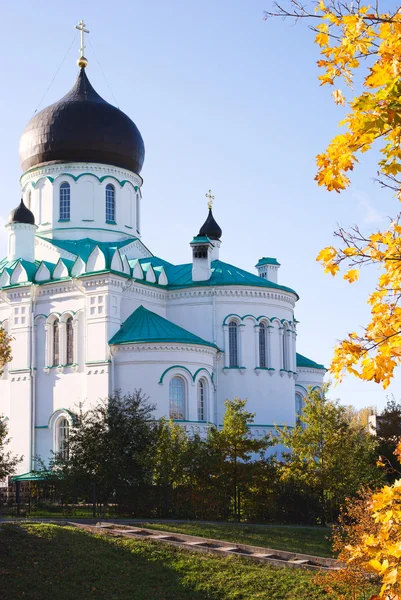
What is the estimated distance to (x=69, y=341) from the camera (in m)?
29.6

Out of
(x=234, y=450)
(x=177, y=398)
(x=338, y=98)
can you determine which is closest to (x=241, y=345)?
(x=177, y=398)

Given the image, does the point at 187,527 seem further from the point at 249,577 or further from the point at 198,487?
the point at 249,577

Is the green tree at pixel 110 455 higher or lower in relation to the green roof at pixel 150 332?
lower

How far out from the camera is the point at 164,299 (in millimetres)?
31828

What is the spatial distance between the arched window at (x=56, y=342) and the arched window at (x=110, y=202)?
5629 millimetres

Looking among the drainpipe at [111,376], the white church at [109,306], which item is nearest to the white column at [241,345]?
the white church at [109,306]

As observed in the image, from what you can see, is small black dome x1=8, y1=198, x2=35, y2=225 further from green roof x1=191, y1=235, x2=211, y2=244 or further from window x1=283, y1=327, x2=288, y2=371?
window x1=283, y1=327, x2=288, y2=371

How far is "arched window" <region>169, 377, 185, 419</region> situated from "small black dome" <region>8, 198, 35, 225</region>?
28.1ft

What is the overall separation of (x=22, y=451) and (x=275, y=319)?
34.3 ft

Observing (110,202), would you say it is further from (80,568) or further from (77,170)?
(80,568)

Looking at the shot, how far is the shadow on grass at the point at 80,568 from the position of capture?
13.2m

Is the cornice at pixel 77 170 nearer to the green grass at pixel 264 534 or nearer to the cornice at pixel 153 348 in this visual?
the cornice at pixel 153 348

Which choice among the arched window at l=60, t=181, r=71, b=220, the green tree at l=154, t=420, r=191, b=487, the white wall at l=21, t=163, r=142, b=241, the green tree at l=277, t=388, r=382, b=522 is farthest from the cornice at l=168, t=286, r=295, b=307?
the green tree at l=154, t=420, r=191, b=487

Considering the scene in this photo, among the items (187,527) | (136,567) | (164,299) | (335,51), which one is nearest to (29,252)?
(164,299)
